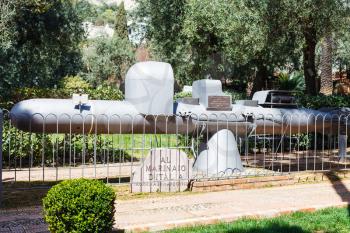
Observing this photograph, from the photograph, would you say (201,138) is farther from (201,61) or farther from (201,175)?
(201,61)

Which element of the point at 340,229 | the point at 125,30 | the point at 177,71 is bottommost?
the point at 340,229

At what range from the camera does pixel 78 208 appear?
17.5 feet

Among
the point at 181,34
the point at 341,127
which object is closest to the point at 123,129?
the point at 341,127

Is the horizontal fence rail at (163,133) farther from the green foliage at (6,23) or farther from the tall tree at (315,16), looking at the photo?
the tall tree at (315,16)

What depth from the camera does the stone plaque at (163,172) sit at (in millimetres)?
9141

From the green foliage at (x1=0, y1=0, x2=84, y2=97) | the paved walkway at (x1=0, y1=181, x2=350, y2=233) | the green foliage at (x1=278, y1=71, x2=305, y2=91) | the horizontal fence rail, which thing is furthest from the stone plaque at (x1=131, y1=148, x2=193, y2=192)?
the green foliage at (x1=278, y1=71, x2=305, y2=91)

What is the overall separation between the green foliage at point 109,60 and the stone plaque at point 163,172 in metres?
36.1

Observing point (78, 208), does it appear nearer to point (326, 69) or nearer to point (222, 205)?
point (222, 205)

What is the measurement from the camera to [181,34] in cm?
2466

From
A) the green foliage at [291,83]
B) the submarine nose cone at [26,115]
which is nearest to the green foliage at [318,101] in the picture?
the green foliage at [291,83]

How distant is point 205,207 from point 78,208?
116 inches

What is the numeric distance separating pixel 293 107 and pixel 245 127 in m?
1.73

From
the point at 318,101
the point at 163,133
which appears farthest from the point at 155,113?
the point at 318,101

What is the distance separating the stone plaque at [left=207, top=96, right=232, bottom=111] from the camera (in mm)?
10266
